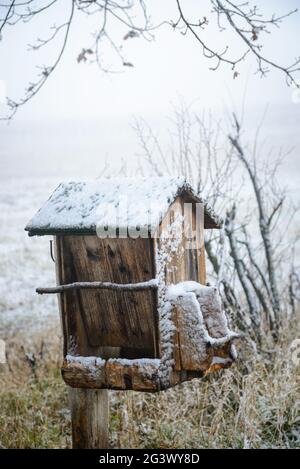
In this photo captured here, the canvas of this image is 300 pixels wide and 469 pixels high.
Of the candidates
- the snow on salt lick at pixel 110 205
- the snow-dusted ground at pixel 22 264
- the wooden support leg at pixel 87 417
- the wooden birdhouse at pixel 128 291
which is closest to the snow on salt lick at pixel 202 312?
the wooden birdhouse at pixel 128 291

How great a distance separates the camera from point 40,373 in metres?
3.86

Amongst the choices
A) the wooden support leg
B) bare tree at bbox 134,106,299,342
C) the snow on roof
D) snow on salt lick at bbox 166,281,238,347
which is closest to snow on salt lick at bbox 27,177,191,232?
the snow on roof

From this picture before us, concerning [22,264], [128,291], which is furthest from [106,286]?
[22,264]

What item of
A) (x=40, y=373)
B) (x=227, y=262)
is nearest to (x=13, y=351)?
(x=40, y=373)

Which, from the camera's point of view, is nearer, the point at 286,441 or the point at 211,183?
the point at 286,441

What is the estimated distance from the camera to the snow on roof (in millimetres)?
1631

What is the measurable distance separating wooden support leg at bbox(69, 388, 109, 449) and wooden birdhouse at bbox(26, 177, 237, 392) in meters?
0.22

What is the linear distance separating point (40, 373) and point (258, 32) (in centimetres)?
307

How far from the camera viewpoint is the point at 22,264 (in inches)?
300

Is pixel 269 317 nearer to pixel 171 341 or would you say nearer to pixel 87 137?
pixel 171 341

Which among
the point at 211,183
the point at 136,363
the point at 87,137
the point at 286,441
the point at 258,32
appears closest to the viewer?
the point at 136,363

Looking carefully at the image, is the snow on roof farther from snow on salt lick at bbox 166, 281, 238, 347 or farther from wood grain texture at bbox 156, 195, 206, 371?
snow on salt lick at bbox 166, 281, 238, 347

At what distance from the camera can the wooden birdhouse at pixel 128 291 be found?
165cm
